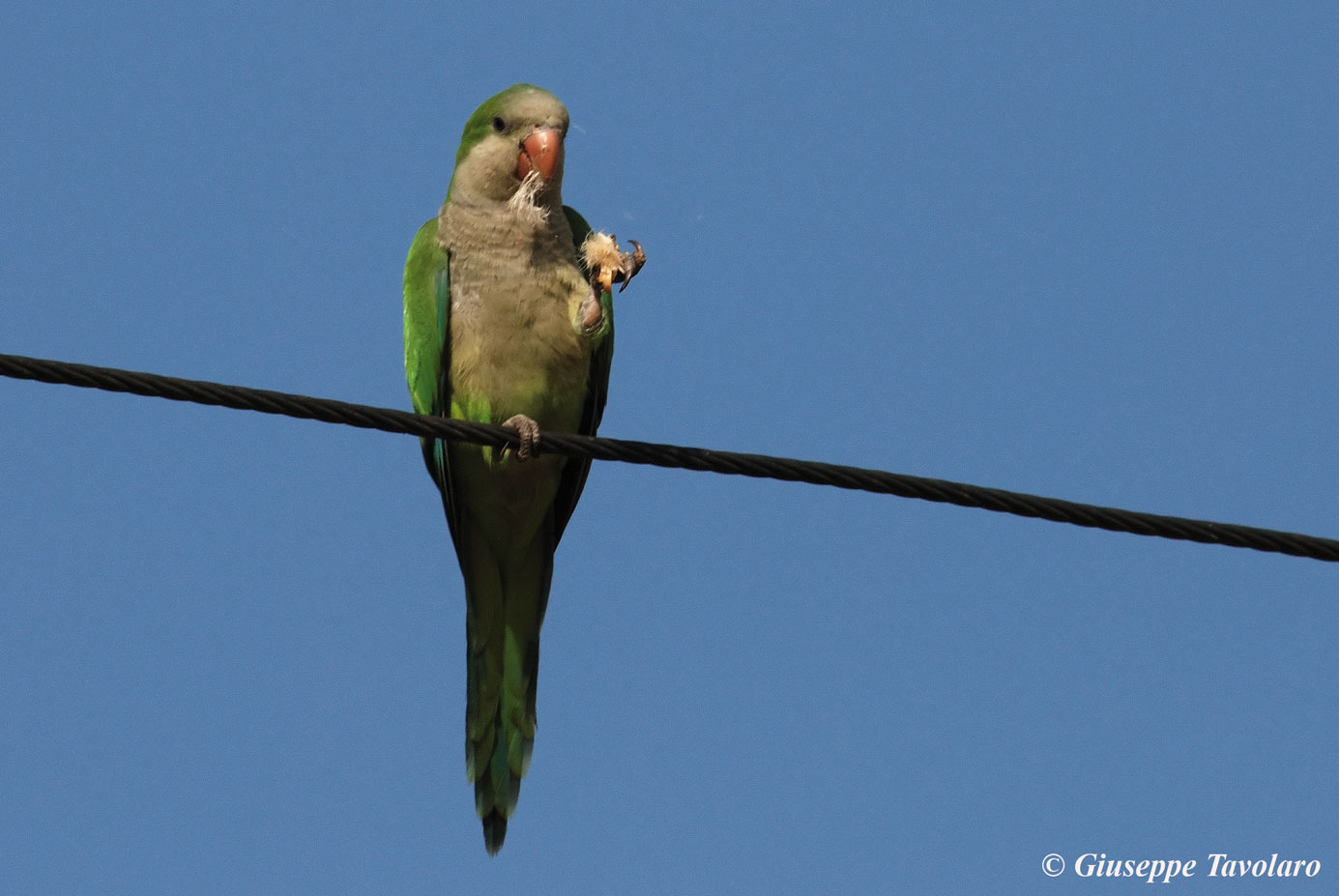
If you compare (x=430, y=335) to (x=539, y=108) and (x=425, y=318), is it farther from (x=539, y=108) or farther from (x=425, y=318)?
(x=539, y=108)

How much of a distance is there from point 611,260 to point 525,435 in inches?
39.2

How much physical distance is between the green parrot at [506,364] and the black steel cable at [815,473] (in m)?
1.45

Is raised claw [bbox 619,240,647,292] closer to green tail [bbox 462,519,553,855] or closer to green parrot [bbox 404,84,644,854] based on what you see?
green parrot [bbox 404,84,644,854]

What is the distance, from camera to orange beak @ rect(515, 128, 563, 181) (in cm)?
604

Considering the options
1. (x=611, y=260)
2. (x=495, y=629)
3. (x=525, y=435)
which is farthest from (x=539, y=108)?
(x=495, y=629)

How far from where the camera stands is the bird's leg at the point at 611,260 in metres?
5.55

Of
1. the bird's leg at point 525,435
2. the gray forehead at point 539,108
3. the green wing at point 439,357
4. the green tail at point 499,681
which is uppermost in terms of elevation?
the gray forehead at point 539,108

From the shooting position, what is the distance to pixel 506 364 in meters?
5.86

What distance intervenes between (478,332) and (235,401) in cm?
215

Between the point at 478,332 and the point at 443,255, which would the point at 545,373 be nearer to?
the point at 478,332

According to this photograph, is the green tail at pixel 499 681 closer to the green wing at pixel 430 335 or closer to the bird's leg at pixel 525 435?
the green wing at pixel 430 335

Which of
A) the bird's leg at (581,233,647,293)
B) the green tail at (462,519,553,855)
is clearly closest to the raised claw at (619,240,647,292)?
the bird's leg at (581,233,647,293)

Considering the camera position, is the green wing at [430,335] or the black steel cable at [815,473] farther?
the green wing at [430,335]

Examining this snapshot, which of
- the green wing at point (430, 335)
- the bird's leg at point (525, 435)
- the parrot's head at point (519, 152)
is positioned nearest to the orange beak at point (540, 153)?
the parrot's head at point (519, 152)
